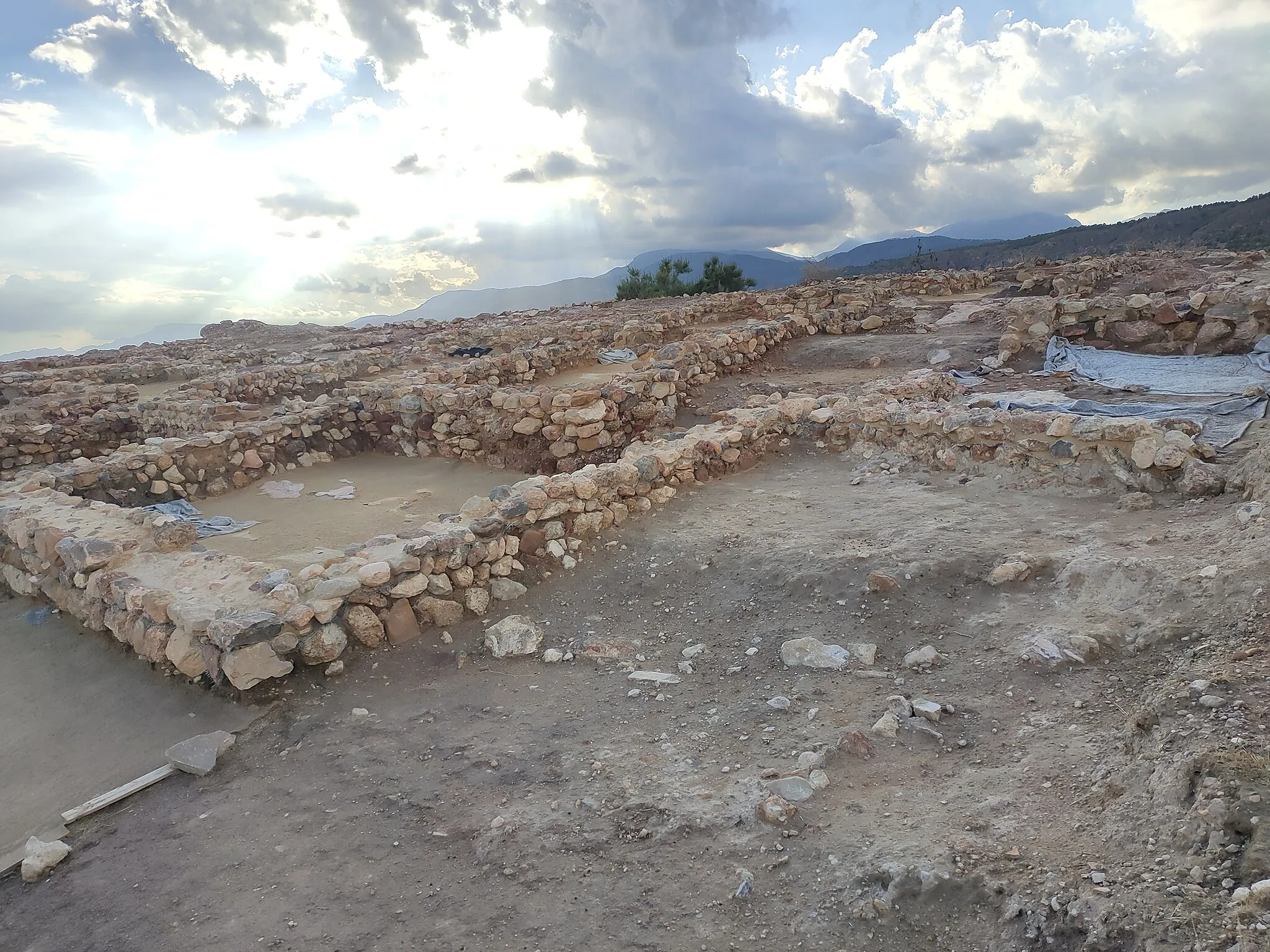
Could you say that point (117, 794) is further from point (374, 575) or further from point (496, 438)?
point (496, 438)

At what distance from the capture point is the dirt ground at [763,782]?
6.35 ft

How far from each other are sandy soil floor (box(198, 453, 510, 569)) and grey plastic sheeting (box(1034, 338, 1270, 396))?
6.48m

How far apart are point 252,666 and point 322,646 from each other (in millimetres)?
360

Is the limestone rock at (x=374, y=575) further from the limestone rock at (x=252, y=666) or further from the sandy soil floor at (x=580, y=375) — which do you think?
the sandy soil floor at (x=580, y=375)

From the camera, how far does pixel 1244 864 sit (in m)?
1.57

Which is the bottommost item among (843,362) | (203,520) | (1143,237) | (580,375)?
(203,520)

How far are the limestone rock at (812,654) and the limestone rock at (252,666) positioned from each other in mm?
2765

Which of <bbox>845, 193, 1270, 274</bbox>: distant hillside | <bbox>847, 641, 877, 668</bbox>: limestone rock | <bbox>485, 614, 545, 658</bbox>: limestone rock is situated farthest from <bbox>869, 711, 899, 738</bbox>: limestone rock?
<bbox>845, 193, 1270, 274</bbox>: distant hillside

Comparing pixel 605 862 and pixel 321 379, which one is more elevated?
pixel 321 379

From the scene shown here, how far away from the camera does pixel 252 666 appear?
3.90 meters

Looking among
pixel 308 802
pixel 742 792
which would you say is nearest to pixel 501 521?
pixel 308 802

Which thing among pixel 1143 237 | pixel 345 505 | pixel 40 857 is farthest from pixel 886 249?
pixel 40 857

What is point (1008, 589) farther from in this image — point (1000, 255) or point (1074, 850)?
point (1000, 255)

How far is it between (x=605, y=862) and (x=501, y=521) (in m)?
2.72
